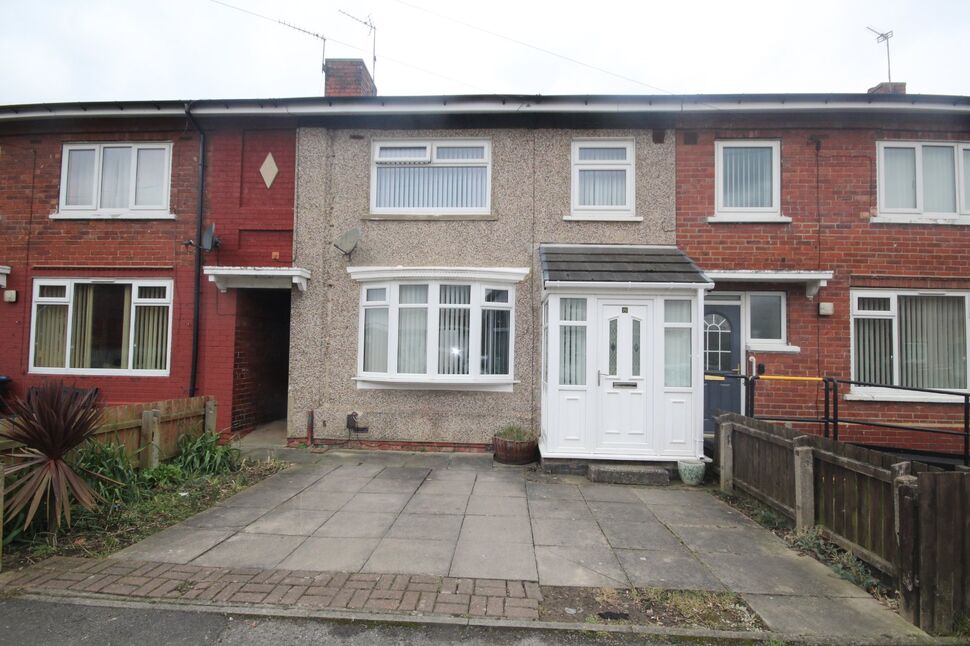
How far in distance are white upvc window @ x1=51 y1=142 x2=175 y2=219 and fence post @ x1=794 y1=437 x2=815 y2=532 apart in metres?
10.2

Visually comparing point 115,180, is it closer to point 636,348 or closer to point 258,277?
point 258,277

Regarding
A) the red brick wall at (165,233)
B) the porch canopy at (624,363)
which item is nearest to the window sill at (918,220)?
the porch canopy at (624,363)

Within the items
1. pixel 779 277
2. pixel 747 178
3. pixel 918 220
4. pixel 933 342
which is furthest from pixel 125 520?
pixel 918 220

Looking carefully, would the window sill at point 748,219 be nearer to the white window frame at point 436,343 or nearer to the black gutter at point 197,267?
the white window frame at point 436,343

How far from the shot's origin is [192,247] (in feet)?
27.7

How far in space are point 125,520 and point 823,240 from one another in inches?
404

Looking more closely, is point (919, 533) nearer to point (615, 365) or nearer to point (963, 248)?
point (615, 365)

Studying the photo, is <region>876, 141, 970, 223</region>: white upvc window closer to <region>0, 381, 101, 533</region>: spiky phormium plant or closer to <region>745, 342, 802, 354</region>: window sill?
<region>745, 342, 802, 354</region>: window sill

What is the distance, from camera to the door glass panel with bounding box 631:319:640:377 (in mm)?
6668

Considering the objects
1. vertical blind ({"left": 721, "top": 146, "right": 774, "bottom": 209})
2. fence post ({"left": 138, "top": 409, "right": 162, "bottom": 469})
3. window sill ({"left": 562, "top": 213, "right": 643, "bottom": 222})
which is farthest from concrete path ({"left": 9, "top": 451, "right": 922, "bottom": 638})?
vertical blind ({"left": 721, "top": 146, "right": 774, "bottom": 209})

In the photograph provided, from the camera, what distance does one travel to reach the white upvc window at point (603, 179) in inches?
319

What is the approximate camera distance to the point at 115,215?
8539 millimetres

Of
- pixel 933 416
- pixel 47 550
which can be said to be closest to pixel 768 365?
pixel 933 416

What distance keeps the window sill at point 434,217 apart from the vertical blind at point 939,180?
7329 mm
